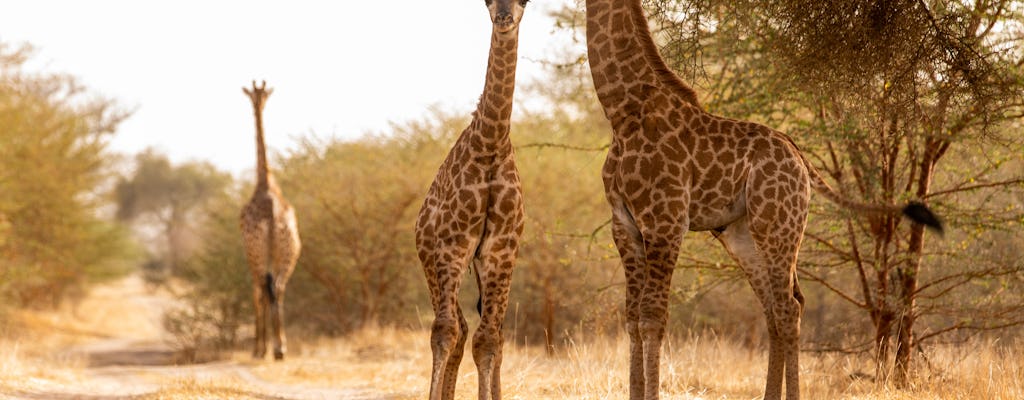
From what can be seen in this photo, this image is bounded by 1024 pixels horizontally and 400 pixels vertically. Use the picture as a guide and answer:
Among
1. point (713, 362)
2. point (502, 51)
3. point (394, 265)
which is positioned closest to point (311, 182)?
point (394, 265)

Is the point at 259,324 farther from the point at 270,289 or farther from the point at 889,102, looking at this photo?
the point at 889,102

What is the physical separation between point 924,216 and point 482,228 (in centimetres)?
252

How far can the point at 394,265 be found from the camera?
685 inches

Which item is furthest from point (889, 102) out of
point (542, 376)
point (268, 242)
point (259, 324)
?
point (259, 324)

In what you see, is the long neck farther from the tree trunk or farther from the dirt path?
the tree trunk

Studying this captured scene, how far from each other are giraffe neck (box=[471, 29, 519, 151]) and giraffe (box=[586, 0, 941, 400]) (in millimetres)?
534

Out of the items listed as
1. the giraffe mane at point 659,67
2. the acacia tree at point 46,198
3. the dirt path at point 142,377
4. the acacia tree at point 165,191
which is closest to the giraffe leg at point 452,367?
the giraffe mane at point 659,67

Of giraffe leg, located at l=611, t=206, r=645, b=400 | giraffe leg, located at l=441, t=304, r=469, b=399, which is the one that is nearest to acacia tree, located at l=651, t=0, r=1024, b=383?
giraffe leg, located at l=611, t=206, r=645, b=400

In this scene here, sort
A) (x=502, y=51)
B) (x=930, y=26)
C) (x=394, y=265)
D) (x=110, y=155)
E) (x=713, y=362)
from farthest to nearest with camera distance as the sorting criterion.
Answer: (x=110, y=155) → (x=394, y=265) → (x=713, y=362) → (x=930, y=26) → (x=502, y=51)

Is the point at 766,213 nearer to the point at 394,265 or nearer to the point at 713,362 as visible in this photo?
the point at 713,362

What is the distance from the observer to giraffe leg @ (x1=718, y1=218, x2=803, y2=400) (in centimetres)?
559

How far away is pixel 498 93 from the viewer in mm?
6113

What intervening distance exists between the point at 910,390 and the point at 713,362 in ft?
7.06

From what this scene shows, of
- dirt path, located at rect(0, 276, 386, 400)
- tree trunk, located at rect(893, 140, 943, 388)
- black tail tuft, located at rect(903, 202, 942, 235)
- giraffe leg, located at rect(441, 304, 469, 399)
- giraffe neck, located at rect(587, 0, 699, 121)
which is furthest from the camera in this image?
dirt path, located at rect(0, 276, 386, 400)
